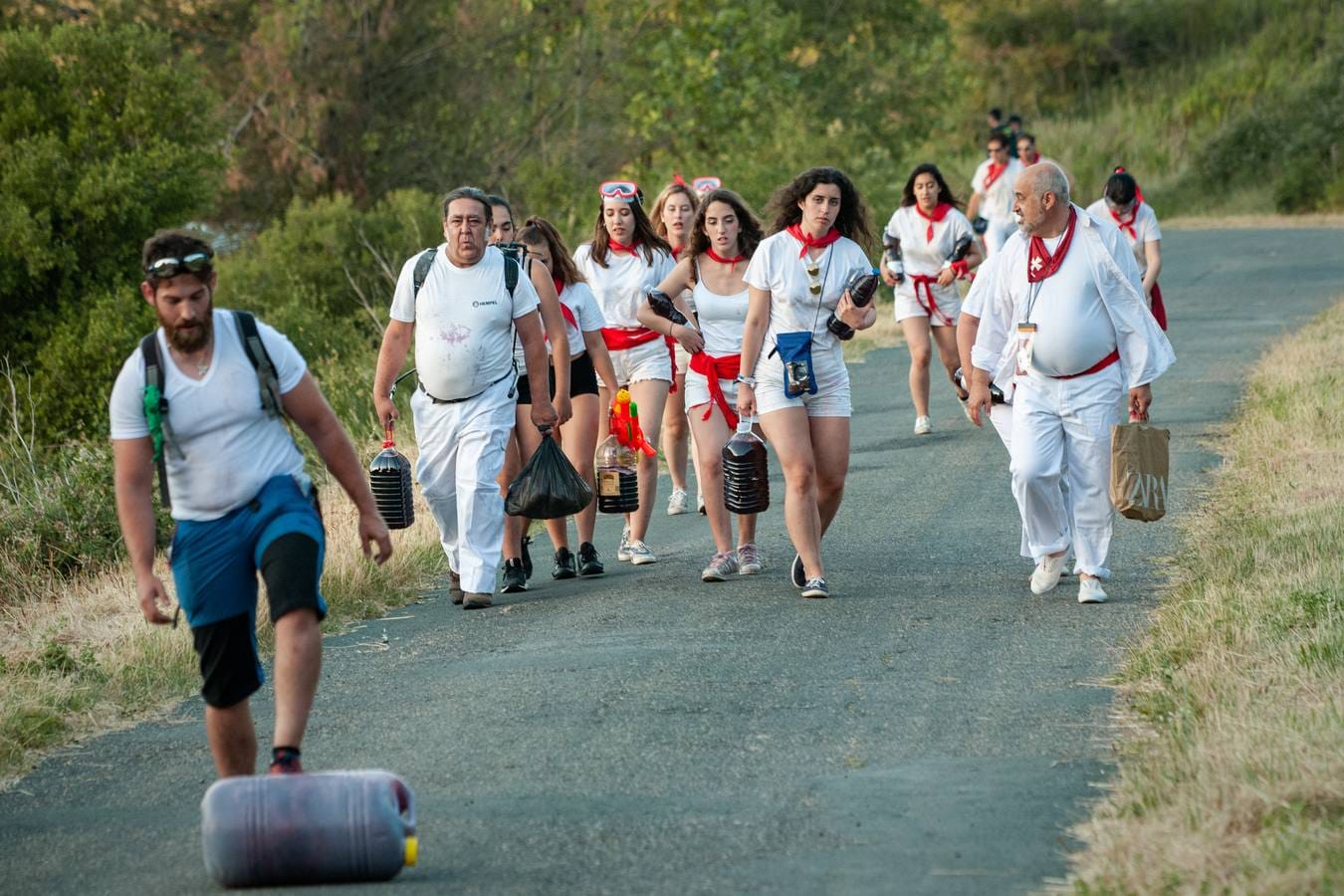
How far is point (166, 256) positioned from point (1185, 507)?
7158 mm

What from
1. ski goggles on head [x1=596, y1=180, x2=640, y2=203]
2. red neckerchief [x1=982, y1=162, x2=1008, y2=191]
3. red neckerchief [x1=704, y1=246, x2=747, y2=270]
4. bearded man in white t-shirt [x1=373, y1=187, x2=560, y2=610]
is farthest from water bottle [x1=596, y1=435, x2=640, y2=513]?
red neckerchief [x1=982, y1=162, x2=1008, y2=191]

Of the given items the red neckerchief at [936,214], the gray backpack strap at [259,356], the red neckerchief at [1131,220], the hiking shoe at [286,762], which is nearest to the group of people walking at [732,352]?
the gray backpack strap at [259,356]

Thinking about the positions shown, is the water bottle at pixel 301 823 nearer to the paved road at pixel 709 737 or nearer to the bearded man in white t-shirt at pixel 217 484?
the paved road at pixel 709 737

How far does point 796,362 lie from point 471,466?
1.68m

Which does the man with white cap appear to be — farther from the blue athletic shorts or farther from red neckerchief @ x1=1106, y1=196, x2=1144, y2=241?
red neckerchief @ x1=1106, y1=196, x2=1144, y2=241

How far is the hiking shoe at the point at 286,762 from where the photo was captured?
543 cm

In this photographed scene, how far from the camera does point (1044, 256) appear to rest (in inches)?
347

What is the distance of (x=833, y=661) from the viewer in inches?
313

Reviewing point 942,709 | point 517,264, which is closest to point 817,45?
point 517,264

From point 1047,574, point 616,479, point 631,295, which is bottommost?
point 1047,574

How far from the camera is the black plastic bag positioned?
965cm

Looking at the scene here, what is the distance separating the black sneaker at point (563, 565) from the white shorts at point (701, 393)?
3.65 ft

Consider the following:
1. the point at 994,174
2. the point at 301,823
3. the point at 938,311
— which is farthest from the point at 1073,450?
the point at 994,174

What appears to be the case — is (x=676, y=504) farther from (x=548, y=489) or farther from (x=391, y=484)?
(x=391, y=484)
